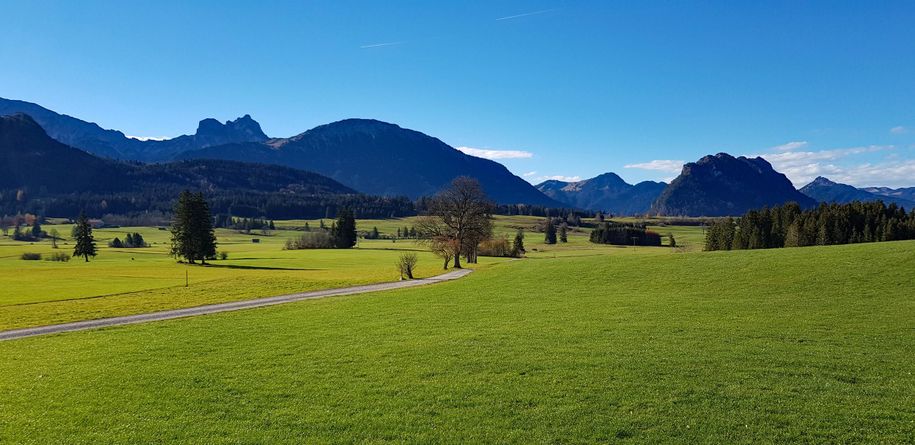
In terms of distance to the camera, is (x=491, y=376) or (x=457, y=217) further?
(x=457, y=217)

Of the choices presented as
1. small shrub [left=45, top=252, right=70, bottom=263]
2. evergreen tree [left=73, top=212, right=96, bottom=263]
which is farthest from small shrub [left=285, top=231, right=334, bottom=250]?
small shrub [left=45, top=252, right=70, bottom=263]

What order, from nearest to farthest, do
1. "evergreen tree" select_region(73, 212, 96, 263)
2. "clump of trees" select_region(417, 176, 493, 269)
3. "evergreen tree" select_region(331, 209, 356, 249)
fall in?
"clump of trees" select_region(417, 176, 493, 269), "evergreen tree" select_region(73, 212, 96, 263), "evergreen tree" select_region(331, 209, 356, 249)

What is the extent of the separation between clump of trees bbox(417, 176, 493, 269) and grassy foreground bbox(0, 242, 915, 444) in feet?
128

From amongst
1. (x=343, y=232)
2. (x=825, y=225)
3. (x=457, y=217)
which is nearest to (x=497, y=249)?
(x=343, y=232)

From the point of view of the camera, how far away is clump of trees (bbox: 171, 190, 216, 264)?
91.1m

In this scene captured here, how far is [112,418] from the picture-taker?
12289mm

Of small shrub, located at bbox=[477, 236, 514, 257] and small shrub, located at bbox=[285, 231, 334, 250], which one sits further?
small shrub, located at bbox=[285, 231, 334, 250]

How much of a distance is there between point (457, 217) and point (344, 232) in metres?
70.4

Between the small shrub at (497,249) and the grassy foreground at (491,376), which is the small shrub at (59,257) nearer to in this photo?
the small shrub at (497,249)

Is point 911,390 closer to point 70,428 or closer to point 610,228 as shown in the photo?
point 70,428

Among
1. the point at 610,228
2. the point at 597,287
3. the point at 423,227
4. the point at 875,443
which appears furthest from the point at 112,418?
the point at 610,228

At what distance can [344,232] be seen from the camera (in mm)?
133000

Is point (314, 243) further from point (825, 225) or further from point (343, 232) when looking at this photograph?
point (825, 225)

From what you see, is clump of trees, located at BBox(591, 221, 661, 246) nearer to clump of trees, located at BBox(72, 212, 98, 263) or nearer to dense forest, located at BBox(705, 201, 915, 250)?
dense forest, located at BBox(705, 201, 915, 250)
